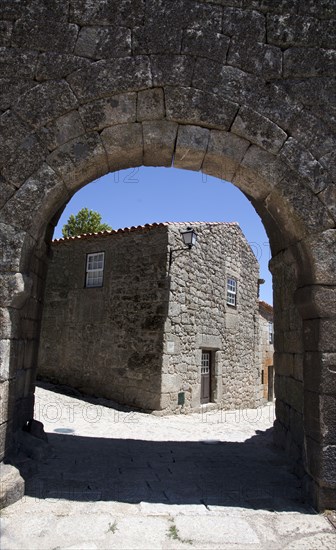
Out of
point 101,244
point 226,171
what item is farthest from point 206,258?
point 226,171

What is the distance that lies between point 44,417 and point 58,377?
11.5ft

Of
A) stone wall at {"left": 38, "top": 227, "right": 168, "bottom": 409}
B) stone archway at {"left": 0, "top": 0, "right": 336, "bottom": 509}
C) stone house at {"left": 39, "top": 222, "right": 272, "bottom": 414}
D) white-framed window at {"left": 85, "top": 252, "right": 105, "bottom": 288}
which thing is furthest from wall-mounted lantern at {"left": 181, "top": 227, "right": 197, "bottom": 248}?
stone archway at {"left": 0, "top": 0, "right": 336, "bottom": 509}

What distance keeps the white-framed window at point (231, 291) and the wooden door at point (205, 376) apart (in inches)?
72.3

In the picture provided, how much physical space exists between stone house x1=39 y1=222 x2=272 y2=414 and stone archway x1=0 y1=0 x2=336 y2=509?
17.3 feet

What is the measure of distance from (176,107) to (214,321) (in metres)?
7.84

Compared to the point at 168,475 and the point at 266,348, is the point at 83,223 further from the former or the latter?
the point at 168,475

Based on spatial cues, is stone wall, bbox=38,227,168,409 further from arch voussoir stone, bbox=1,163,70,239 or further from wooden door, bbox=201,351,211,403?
arch voussoir stone, bbox=1,163,70,239

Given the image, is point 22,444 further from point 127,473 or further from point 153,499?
point 153,499

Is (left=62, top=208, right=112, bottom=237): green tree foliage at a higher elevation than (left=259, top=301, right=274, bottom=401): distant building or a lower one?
higher

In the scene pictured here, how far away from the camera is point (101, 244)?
389 inches

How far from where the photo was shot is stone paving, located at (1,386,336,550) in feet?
8.14

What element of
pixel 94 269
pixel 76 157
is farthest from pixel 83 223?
pixel 76 157

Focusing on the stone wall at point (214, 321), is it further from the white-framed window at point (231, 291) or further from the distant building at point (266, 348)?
the distant building at point (266, 348)

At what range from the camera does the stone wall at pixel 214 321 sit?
29.2ft
